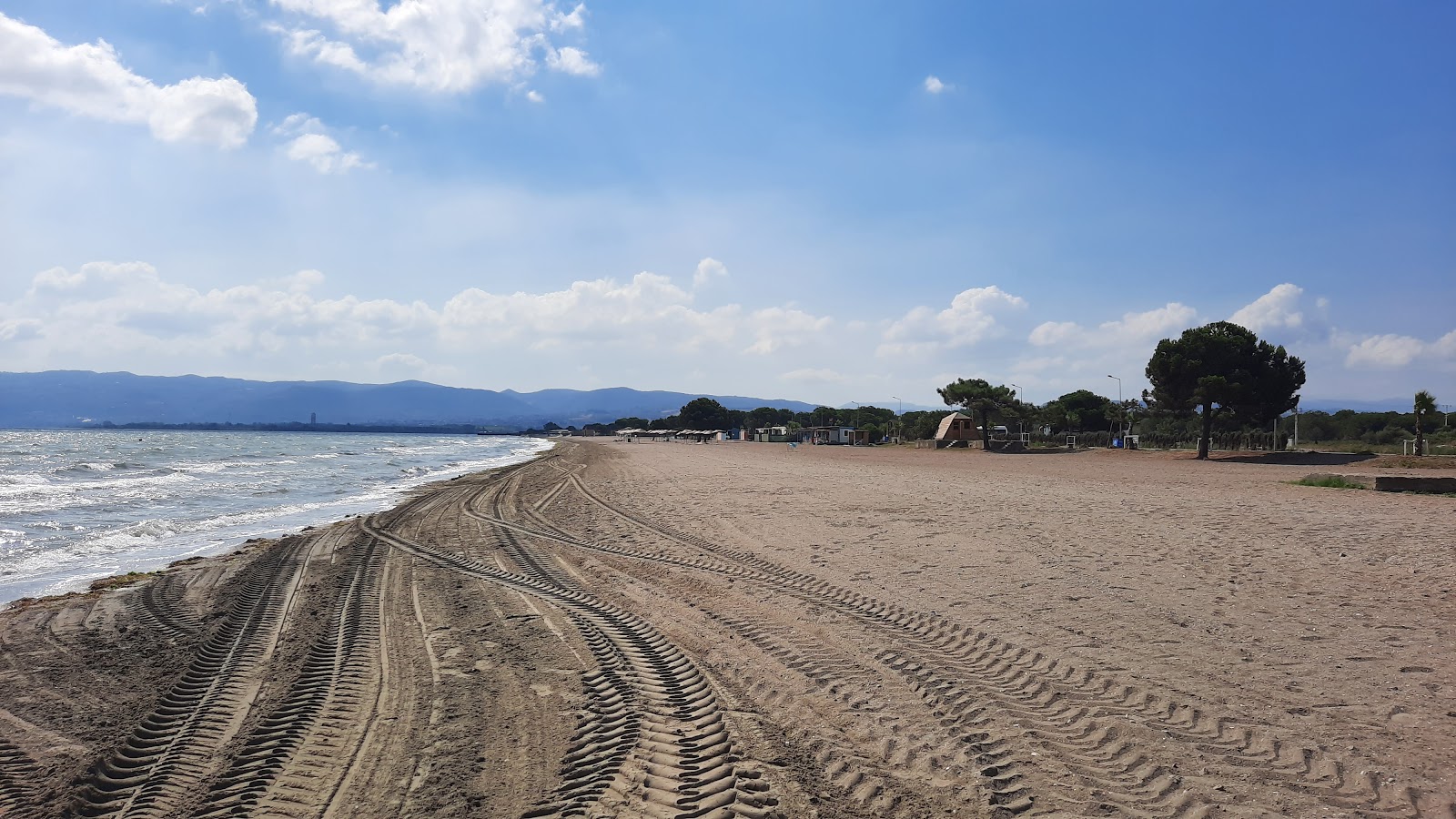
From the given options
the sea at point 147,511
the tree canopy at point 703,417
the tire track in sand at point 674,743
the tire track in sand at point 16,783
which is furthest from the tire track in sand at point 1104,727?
the tree canopy at point 703,417

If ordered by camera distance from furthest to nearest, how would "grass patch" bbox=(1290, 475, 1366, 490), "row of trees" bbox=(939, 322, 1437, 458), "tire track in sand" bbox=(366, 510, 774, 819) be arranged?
"row of trees" bbox=(939, 322, 1437, 458)
"grass patch" bbox=(1290, 475, 1366, 490)
"tire track in sand" bbox=(366, 510, 774, 819)

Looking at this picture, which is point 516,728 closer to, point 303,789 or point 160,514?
point 303,789

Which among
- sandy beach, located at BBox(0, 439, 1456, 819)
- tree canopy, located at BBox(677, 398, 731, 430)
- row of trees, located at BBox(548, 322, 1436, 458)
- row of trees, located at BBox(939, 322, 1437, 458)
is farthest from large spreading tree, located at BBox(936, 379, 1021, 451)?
tree canopy, located at BBox(677, 398, 731, 430)

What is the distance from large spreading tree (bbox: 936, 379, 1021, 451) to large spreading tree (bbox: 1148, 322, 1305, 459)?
17246mm

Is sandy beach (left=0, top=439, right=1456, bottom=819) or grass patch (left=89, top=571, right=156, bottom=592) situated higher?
sandy beach (left=0, top=439, right=1456, bottom=819)

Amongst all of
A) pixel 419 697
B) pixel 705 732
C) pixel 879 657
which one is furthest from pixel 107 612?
pixel 879 657

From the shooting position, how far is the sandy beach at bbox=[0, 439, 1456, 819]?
3801 millimetres

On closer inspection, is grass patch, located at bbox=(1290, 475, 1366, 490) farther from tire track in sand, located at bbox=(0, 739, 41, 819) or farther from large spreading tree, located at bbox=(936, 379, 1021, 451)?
large spreading tree, located at bbox=(936, 379, 1021, 451)

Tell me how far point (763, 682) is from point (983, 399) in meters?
53.2

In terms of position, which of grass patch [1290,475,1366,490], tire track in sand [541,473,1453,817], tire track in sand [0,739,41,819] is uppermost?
grass patch [1290,475,1366,490]

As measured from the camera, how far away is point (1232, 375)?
36000 millimetres

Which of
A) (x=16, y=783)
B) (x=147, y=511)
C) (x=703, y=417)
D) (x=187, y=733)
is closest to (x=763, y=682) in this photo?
(x=187, y=733)

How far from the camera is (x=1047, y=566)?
9.02 meters

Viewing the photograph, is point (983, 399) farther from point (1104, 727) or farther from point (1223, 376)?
point (1104, 727)
